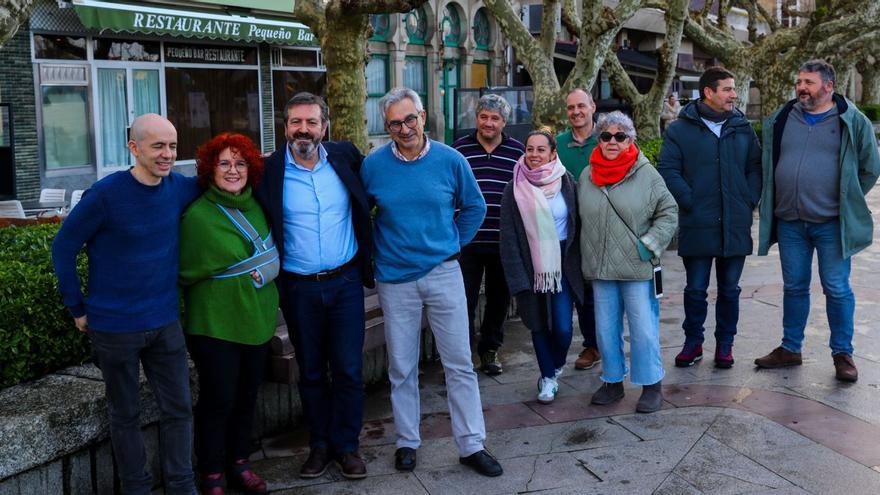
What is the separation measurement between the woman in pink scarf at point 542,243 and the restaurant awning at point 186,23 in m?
10.2

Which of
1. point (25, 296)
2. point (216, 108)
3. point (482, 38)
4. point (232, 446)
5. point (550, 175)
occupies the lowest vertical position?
point (232, 446)

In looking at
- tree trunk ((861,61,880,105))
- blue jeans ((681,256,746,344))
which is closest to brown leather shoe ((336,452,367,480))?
blue jeans ((681,256,746,344))

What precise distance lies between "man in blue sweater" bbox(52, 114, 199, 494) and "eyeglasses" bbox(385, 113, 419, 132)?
3.63 feet

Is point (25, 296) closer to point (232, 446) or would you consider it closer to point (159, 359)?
point (159, 359)

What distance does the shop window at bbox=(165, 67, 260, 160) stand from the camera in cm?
1788

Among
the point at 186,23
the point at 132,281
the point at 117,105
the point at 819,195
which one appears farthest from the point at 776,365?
the point at 117,105

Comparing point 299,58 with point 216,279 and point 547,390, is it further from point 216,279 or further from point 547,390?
point 216,279

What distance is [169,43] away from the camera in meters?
17.4

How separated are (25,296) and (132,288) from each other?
0.68 meters

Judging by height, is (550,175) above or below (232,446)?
above

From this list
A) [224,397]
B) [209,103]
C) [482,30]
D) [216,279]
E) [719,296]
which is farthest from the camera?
[482,30]

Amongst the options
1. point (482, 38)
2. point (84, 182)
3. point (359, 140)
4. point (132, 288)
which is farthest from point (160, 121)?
point (482, 38)

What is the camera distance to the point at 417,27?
25656mm

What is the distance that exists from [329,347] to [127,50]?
42.6ft
